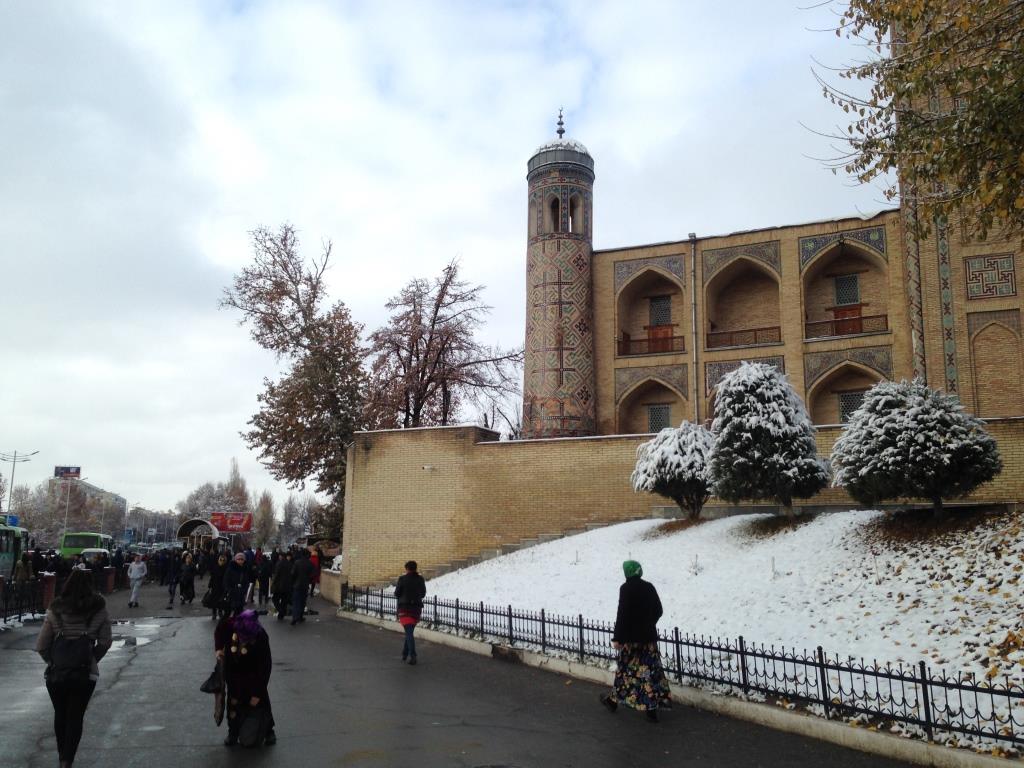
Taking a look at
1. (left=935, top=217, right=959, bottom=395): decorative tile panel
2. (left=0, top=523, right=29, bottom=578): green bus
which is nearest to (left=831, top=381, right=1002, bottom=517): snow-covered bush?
(left=935, top=217, right=959, bottom=395): decorative tile panel

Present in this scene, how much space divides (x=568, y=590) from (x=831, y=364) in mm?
14405

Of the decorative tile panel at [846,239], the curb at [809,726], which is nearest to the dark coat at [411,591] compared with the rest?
the curb at [809,726]

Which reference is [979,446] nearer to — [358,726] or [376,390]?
[358,726]

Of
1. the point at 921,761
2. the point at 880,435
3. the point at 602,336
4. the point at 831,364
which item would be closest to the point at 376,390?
the point at 602,336

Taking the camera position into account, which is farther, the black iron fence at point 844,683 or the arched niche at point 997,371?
the arched niche at point 997,371

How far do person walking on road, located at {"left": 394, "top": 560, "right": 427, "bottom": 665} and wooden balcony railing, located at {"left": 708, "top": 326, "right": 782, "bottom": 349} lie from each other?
18246mm

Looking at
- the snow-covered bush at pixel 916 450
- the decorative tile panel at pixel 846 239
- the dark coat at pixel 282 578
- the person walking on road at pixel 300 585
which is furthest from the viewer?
the decorative tile panel at pixel 846 239

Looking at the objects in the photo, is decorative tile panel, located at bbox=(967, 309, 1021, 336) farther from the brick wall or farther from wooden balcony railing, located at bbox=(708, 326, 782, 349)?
the brick wall

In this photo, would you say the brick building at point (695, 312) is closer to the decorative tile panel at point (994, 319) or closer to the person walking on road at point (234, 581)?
the decorative tile panel at point (994, 319)

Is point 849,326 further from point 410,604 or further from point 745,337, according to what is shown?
point 410,604

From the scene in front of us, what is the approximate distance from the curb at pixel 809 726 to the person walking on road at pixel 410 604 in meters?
1.61

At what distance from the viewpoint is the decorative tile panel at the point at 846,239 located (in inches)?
1032

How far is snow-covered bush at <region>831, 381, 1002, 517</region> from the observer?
42.8 ft

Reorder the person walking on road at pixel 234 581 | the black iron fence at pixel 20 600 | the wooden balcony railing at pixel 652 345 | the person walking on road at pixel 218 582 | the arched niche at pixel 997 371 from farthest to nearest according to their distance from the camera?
the wooden balcony railing at pixel 652 345 → the arched niche at pixel 997 371 → the person walking on road at pixel 218 582 → the person walking on road at pixel 234 581 → the black iron fence at pixel 20 600
